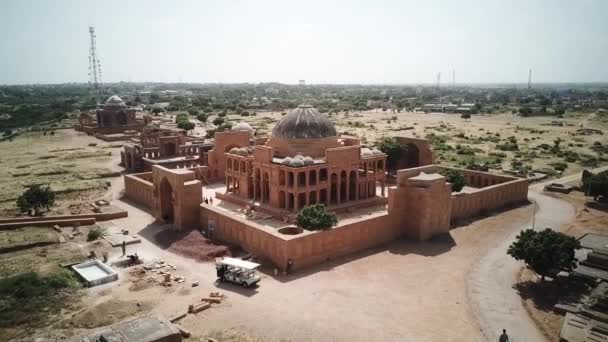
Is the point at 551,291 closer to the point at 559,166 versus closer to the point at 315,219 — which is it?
the point at 315,219

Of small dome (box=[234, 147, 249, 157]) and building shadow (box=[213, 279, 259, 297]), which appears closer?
building shadow (box=[213, 279, 259, 297])

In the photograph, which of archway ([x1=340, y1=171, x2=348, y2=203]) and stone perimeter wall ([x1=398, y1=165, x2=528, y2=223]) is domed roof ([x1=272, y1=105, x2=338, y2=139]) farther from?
stone perimeter wall ([x1=398, y1=165, x2=528, y2=223])

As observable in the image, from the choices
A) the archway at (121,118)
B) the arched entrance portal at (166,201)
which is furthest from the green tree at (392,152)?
the archway at (121,118)

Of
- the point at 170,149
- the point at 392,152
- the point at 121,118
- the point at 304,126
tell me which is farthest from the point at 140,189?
the point at 121,118

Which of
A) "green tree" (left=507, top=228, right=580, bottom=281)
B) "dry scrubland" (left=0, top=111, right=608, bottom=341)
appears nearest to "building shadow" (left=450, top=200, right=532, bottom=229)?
"dry scrubland" (left=0, top=111, right=608, bottom=341)

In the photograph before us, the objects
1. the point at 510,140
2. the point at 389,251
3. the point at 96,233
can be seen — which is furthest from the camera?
the point at 510,140
